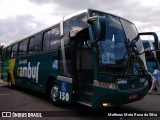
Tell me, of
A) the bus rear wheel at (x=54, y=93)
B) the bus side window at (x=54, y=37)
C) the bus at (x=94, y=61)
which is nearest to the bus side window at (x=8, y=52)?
the bus at (x=94, y=61)

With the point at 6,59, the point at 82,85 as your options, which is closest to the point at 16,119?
the point at 82,85

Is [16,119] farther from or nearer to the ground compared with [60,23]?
nearer to the ground

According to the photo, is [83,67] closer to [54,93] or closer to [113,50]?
[113,50]

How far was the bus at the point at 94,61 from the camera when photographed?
736cm

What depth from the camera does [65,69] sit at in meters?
8.95

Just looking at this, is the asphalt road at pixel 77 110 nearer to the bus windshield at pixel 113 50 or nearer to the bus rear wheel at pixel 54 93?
the bus rear wheel at pixel 54 93

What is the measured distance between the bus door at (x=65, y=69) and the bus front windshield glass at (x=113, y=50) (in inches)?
56.0

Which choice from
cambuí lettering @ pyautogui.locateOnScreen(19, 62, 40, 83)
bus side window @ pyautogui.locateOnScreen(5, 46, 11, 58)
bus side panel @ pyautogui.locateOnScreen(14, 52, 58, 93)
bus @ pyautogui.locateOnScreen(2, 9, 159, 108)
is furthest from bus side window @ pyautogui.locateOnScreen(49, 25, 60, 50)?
bus side window @ pyautogui.locateOnScreen(5, 46, 11, 58)

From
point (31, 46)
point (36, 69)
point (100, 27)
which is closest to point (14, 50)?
point (31, 46)

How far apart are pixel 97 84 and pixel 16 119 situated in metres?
2.75

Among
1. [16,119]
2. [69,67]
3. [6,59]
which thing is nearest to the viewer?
[16,119]

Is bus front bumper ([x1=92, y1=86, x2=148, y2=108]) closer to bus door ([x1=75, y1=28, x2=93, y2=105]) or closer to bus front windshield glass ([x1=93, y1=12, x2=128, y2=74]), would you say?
bus front windshield glass ([x1=93, y1=12, x2=128, y2=74])

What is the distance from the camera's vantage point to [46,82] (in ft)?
34.9

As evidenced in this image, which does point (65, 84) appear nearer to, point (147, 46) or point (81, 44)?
point (81, 44)
